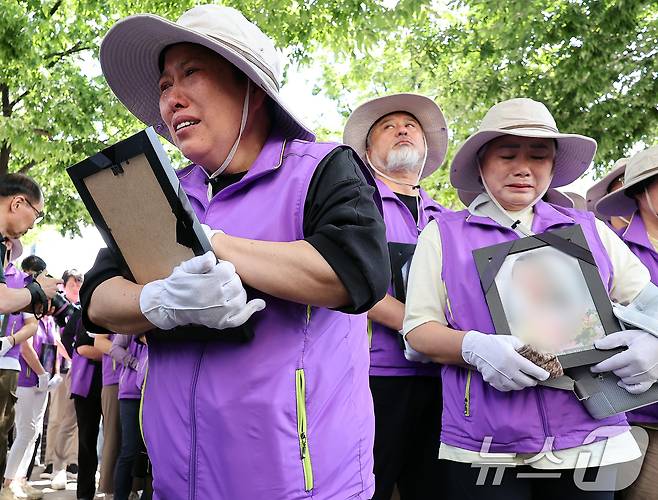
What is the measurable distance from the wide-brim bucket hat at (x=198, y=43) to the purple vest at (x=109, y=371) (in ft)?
14.7

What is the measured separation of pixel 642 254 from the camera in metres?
3.23

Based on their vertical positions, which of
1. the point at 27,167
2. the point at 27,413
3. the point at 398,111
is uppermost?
the point at 27,167

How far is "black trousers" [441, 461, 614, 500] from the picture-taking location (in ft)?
7.80

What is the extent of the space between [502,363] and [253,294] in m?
0.94

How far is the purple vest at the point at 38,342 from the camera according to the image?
23.0 ft

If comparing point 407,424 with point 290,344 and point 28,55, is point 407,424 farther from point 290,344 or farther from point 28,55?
point 28,55

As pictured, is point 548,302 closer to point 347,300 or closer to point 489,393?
point 489,393

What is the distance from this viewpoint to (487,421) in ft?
7.98

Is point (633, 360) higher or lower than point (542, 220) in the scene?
lower

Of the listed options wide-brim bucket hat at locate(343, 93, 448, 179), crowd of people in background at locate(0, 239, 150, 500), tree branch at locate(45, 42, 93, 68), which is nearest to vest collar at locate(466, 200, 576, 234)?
wide-brim bucket hat at locate(343, 93, 448, 179)

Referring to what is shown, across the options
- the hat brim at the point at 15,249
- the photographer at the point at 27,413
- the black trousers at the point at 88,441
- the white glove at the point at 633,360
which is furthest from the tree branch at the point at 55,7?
the white glove at the point at 633,360

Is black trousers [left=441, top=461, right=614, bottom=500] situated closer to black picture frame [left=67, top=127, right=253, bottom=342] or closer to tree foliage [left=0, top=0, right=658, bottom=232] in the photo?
black picture frame [left=67, top=127, right=253, bottom=342]

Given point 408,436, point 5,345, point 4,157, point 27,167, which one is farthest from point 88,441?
point 27,167

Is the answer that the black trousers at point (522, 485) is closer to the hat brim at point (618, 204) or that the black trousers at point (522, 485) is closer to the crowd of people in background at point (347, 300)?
the crowd of people in background at point (347, 300)
